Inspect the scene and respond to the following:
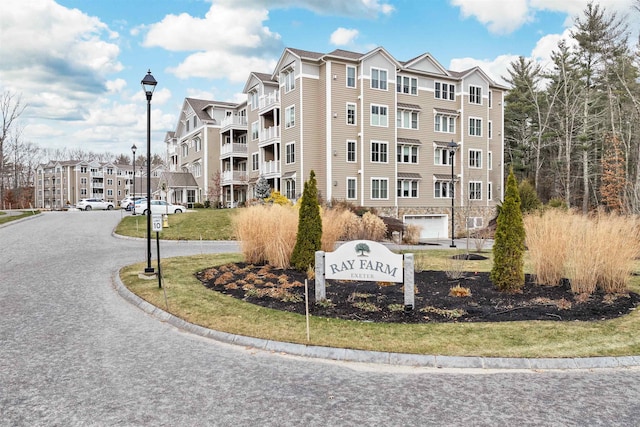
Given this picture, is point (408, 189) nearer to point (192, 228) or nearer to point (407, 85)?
point (407, 85)

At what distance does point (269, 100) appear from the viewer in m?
37.2

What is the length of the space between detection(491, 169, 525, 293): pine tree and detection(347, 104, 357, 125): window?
2456cm

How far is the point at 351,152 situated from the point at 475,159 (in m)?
12.9

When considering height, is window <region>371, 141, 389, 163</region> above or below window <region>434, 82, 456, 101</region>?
below

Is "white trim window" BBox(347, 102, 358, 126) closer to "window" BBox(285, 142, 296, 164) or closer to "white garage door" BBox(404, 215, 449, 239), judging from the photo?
"window" BBox(285, 142, 296, 164)

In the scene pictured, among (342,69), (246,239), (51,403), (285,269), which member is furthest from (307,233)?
(342,69)

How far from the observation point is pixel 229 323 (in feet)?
24.1

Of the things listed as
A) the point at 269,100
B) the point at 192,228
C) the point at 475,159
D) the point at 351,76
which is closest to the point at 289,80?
the point at 269,100

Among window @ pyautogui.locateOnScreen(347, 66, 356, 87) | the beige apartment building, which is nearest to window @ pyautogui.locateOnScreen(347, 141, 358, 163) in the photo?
the beige apartment building

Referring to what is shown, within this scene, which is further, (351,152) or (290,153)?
(290,153)

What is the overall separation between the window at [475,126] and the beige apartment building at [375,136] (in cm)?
9

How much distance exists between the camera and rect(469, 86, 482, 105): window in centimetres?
3928

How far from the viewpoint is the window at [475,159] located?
3921cm

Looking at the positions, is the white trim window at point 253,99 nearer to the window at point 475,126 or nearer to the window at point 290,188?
the window at point 290,188
